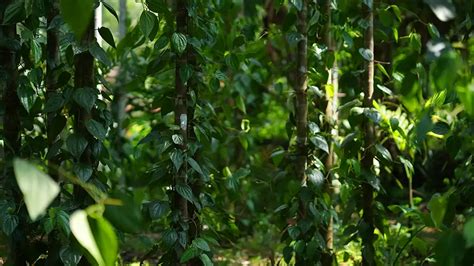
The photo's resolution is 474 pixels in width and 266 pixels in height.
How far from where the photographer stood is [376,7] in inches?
103

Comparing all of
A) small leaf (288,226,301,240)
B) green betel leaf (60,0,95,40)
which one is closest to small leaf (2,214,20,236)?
small leaf (288,226,301,240)

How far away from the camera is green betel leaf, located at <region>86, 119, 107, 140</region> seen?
191 cm

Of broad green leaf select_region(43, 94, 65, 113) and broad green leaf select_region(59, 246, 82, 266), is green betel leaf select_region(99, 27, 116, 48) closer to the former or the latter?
broad green leaf select_region(43, 94, 65, 113)

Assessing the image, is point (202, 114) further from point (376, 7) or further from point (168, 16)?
point (376, 7)

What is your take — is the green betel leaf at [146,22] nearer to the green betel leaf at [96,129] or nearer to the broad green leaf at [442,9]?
the green betel leaf at [96,129]

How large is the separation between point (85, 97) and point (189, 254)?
2.13 feet

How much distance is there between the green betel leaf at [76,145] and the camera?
188cm

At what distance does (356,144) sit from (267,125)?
10.1ft

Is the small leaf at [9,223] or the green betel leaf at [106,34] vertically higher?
the green betel leaf at [106,34]

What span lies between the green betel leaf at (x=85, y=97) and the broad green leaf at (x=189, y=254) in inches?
24.0

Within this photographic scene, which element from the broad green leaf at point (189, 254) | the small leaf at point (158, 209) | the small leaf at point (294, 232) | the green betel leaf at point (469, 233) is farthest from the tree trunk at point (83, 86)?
the green betel leaf at point (469, 233)

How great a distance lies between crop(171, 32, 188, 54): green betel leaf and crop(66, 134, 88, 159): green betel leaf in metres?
0.45

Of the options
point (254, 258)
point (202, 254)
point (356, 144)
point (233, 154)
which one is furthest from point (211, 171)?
point (233, 154)

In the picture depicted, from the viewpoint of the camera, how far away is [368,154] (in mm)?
2566
